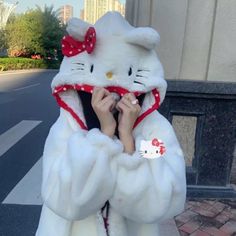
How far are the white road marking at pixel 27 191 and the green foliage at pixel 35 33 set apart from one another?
32.4 m

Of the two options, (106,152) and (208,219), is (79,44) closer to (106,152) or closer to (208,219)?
(106,152)

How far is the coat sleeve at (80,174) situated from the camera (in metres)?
1.21

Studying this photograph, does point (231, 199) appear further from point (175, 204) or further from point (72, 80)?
point (72, 80)

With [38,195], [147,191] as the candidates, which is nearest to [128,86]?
[147,191]

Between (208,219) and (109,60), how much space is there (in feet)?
8.61

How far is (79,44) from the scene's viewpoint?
1.37 meters

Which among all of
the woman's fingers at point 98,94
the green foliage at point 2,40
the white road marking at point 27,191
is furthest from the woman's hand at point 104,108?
the green foliage at point 2,40

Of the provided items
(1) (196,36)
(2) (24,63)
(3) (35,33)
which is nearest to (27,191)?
(1) (196,36)

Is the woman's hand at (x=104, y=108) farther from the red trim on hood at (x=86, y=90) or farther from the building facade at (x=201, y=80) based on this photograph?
the building facade at (x=201, y=80)

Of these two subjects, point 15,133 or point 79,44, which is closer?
point 79,44

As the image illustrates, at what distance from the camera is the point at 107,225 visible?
1.42m

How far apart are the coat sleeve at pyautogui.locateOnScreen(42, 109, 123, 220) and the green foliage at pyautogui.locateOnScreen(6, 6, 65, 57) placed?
116 ft

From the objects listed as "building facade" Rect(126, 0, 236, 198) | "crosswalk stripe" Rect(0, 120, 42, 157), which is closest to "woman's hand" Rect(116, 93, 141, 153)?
"building facade" Rect(126, 0, 236, 198)

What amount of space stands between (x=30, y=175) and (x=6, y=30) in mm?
32009
